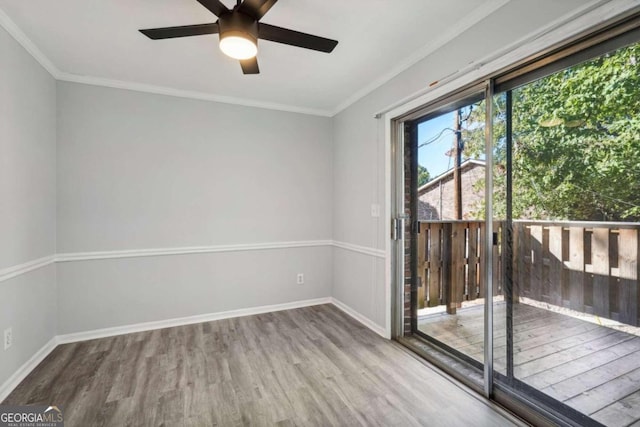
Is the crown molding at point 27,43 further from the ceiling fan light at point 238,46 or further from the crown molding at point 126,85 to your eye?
the ceiling fan light at point 238,46

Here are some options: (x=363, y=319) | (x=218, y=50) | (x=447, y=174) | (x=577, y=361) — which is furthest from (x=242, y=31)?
(x=363, y=319)

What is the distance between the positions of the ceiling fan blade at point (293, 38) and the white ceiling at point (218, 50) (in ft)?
0.89

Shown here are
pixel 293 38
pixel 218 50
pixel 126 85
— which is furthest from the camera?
pixel 126 85

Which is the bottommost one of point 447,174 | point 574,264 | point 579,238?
point 574,264

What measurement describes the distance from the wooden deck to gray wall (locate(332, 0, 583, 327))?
1242 millimetres

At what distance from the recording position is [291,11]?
1.88 m

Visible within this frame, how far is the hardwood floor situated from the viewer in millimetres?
1745

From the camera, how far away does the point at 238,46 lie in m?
1.64

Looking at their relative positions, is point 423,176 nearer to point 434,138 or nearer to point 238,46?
point 434,138

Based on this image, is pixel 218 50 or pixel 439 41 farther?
pixel 218 50

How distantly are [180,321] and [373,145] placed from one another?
2.84m

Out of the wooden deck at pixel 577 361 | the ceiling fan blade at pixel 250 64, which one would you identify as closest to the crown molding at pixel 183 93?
the ceiling fan blade at pixel 250 64

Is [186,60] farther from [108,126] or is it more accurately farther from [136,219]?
[136,219]

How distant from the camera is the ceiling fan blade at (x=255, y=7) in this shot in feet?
4.74
